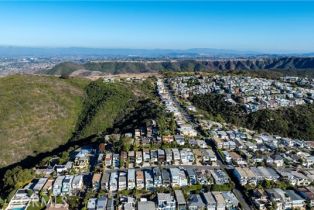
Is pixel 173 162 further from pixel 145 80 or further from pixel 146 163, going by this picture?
pixel 145 80

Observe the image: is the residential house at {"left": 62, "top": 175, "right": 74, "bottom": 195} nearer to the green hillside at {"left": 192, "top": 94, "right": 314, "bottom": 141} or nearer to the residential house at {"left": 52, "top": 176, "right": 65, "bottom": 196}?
the residential house at {"left": 52, "top": 176, "right": 65, "bottom": 196}

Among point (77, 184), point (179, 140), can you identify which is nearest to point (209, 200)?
point (77, 184)

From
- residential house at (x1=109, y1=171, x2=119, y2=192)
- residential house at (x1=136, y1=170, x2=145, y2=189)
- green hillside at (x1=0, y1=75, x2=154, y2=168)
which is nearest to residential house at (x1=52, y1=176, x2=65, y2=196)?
residential house at (x1=109, y1=171, x2=119, y2=192)

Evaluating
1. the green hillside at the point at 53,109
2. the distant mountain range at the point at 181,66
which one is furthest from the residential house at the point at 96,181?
the distant mountain range at the point at 181,66

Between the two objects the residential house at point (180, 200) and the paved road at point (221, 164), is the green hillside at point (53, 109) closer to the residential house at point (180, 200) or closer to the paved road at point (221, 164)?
the paved road at point (221, 164)

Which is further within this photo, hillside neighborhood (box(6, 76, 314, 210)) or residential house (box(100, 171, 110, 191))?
residential house (box(100, 171, 110, 191))

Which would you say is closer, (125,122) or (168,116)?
(168,116)

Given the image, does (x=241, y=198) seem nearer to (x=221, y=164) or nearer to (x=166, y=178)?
(x=221, y=164)

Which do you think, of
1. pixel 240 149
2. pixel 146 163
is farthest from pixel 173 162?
pixel 240 149

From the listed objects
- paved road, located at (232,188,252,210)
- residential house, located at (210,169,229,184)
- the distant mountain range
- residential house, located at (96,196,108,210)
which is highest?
residential house, located at (210,169,229,184)
